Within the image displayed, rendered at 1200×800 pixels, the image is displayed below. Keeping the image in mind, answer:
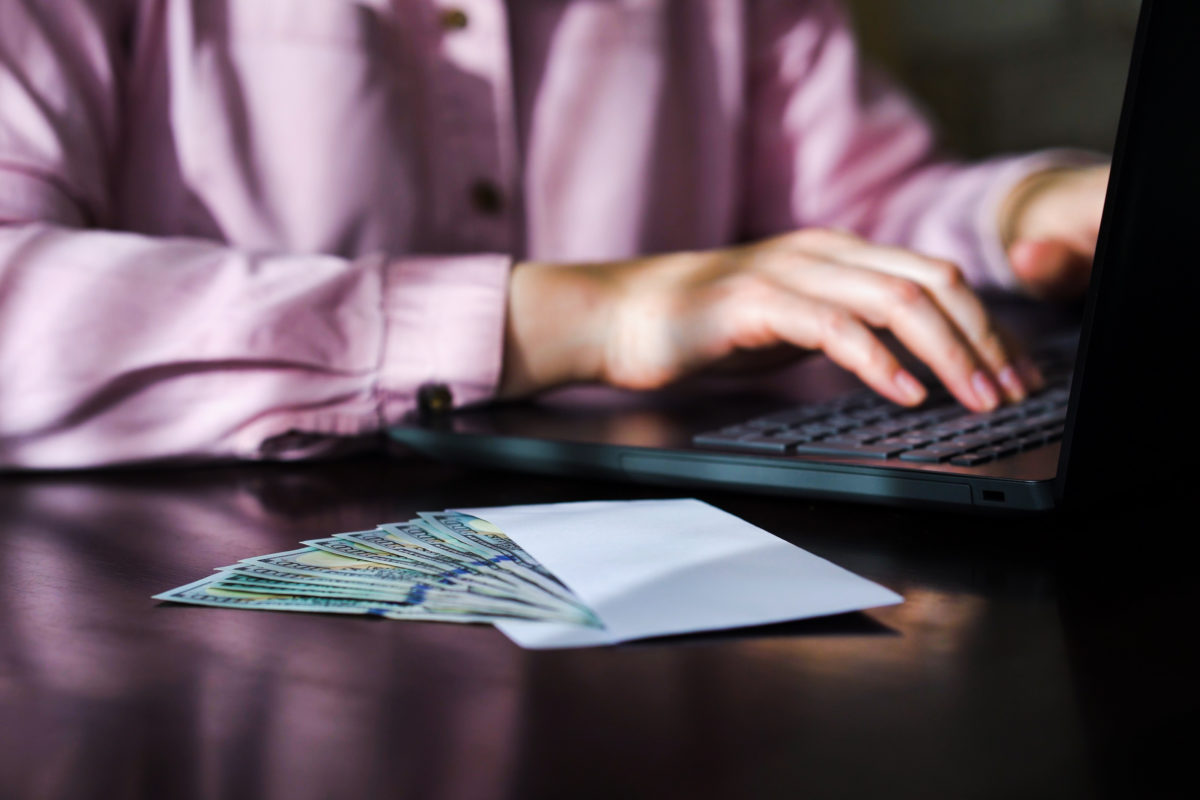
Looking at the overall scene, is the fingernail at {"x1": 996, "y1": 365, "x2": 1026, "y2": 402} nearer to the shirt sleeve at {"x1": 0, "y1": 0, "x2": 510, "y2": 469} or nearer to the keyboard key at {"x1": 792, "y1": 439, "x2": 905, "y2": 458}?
the keyboard key at {"x1": 792, "y1": 439, "x2": 905, "y2": 458}

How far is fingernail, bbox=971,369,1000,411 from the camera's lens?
0.62m

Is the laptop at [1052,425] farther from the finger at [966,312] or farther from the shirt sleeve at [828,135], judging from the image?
the shirt sleeve at [828,135]

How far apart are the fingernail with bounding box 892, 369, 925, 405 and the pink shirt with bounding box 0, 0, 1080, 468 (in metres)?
0.28

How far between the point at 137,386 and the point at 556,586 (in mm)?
474

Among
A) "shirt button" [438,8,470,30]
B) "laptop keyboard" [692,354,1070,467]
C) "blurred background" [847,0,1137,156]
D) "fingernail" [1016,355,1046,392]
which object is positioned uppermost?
"blurred background" [847,0,1137,156]

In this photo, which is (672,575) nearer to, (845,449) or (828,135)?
(845,449)

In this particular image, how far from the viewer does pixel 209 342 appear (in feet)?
2.32

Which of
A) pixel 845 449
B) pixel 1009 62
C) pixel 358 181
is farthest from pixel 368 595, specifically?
pixel 1009 62

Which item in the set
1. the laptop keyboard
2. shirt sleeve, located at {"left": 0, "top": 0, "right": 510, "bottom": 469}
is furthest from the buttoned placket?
the laptop keyboard

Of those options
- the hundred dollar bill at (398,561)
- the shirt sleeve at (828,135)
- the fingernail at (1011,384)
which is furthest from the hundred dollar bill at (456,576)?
the shirt sleeve at (828,135)

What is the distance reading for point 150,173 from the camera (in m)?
0.98

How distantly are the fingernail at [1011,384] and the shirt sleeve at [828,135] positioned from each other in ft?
2.60

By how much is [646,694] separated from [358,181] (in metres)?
0.83

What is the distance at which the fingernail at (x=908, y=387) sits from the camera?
610mm
